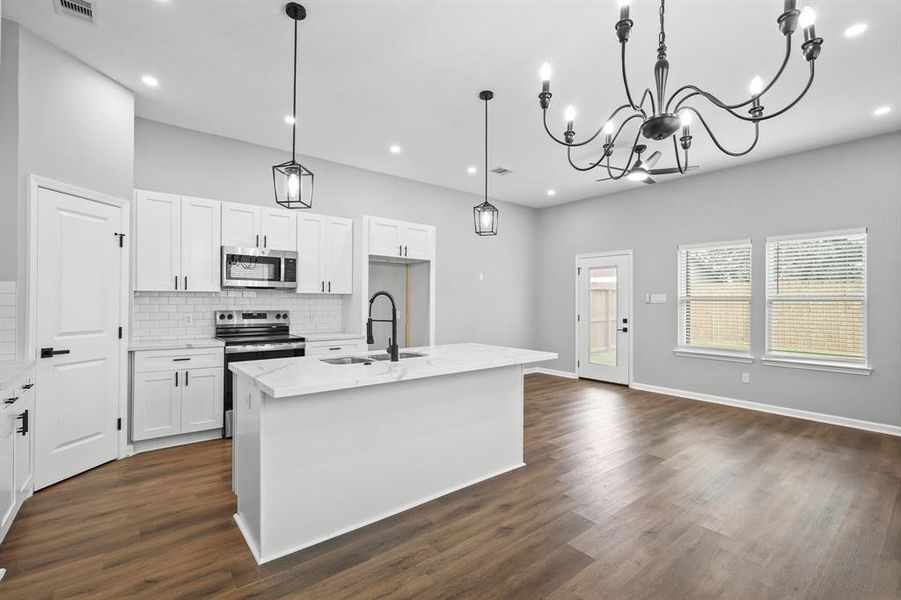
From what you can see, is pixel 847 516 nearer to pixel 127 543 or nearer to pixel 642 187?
pixel 127 543

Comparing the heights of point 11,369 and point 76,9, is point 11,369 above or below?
below

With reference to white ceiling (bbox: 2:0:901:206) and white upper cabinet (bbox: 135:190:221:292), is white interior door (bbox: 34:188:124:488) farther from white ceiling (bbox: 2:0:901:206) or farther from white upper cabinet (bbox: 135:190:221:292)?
white ceiling (bbox: 2:0:901:206)

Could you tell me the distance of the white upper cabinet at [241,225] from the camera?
4359mm

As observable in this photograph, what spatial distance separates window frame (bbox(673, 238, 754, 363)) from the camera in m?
5.36

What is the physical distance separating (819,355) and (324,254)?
19.3 ft

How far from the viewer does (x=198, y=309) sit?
4426 mm

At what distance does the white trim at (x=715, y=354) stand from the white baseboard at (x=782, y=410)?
0.52m

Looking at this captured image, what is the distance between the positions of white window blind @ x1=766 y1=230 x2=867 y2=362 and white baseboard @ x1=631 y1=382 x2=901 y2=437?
2.15 feet

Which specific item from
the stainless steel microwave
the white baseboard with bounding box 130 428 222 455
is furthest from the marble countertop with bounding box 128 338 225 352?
the white baseboard with bounding box 130 428 222 455

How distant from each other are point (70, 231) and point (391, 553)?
3279 millimetres

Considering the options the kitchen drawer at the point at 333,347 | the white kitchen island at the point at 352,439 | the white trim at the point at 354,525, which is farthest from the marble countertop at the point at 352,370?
the kitchen drawer at the point at 333,347

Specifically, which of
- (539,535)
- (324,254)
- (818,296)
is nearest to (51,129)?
(324,254)

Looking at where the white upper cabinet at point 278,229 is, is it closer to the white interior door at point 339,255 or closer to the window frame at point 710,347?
the white interior door at point 339,255

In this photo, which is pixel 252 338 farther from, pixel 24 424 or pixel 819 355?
pixel 819 355
